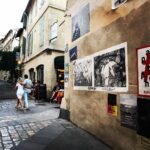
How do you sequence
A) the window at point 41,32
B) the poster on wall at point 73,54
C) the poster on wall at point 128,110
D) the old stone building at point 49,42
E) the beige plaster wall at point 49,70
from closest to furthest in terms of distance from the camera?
the poster on wall at point 128,110
the poster on wall at point 73,54
the beige plaster wall at point 49,70
the old stone building at point 49,42
the window at point 41,32

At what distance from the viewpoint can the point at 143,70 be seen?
4.38 meters

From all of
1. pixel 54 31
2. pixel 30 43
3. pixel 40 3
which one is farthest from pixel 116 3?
pixel 30 43

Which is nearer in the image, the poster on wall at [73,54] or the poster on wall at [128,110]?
the poster on wall at [128,110]

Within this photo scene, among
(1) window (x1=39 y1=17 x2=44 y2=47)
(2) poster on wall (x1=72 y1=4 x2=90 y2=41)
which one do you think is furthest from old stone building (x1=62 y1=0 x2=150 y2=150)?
(1) window (x1=39 y1=17 x2=44 y2=47)

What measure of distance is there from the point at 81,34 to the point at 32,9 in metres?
16.9

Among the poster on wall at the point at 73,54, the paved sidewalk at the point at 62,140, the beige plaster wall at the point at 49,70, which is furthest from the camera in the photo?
the beige plaster wall at the point at 49,70

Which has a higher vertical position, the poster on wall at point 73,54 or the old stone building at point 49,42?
the old stone building at point 49,42

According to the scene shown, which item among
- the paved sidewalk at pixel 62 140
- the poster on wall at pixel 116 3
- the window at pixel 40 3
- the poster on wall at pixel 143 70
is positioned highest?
the window at pixel 40 3

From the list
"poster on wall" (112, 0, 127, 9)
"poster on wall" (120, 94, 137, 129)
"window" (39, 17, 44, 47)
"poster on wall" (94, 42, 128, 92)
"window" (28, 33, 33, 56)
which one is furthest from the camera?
"window" (28, 33, 33, 56)

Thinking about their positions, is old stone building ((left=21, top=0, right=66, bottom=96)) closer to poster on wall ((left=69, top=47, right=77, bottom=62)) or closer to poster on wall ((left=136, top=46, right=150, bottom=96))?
poster on wall ((left=69, top=47, right=77, bottom=62))

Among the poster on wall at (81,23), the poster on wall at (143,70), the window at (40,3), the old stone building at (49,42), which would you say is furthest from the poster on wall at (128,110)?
the window at (40,3)

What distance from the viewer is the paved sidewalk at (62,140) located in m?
5.34

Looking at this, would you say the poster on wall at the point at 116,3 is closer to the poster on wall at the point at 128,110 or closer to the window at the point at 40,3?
the poster on wall at the point at 128,110

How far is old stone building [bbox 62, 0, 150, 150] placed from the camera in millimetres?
4484
